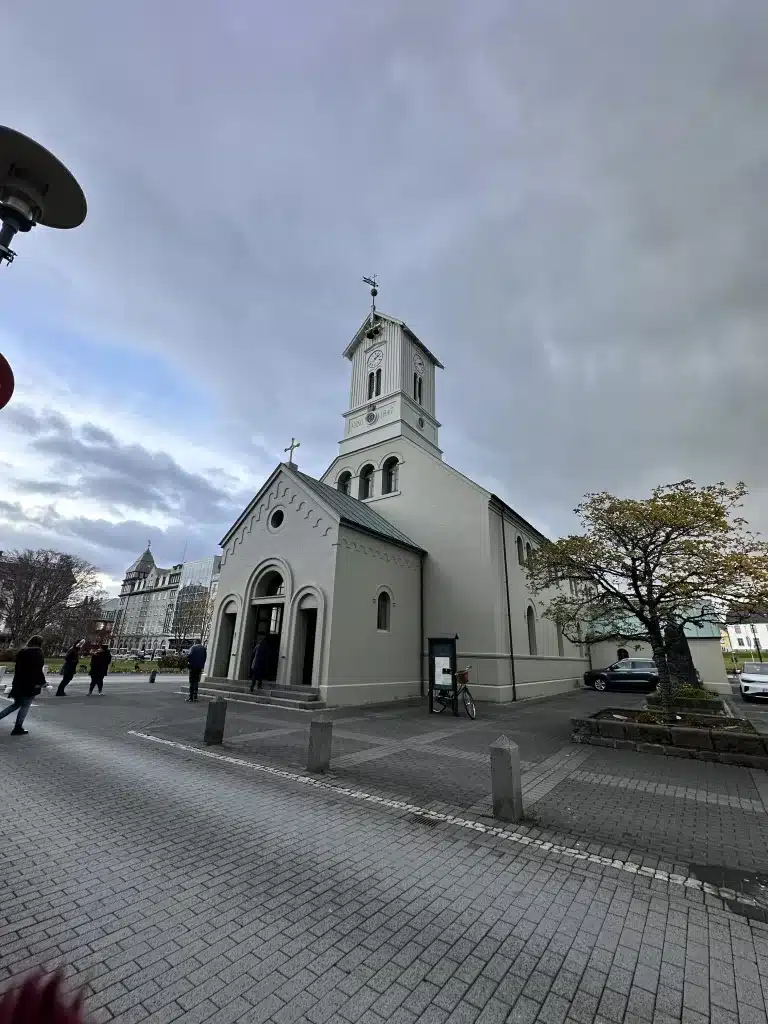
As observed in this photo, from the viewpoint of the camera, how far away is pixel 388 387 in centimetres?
2584

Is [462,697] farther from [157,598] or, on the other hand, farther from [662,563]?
[157,598]

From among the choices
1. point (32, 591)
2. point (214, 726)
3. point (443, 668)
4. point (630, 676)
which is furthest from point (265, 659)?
point (32, 591)

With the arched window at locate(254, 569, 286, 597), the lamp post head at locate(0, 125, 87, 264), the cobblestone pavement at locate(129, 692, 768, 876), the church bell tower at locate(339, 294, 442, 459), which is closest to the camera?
the lamp post head at locate(0, 125, 87, 264)

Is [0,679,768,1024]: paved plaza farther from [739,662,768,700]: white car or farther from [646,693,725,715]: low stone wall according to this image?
[739,662,768,700]: white car

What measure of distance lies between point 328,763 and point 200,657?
34.2 feet

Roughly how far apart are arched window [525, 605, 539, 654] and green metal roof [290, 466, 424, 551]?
663 centimetres

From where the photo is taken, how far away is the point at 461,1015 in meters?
2.78

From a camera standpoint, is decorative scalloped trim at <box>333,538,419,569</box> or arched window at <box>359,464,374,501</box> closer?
decorative scalloped trim at <box>333,538,419,569</box>

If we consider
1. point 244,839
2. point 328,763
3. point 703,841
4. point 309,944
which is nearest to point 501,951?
point 309,944

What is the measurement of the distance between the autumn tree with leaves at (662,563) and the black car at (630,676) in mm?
16375

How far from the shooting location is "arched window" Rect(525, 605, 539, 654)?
22.9m

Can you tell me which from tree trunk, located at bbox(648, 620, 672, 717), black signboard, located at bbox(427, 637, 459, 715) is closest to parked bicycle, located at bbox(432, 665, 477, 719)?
black signboard, located at bbox(427, 637, 459, 715)

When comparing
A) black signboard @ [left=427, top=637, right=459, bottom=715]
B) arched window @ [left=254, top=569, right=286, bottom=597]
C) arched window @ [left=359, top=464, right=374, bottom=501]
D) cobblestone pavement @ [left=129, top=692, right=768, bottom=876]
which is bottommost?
cobblestone pavement @ [left=129, top=692, right=768, bottom=876]

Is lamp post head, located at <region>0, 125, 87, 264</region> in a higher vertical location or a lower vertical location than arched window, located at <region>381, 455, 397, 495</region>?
lower
